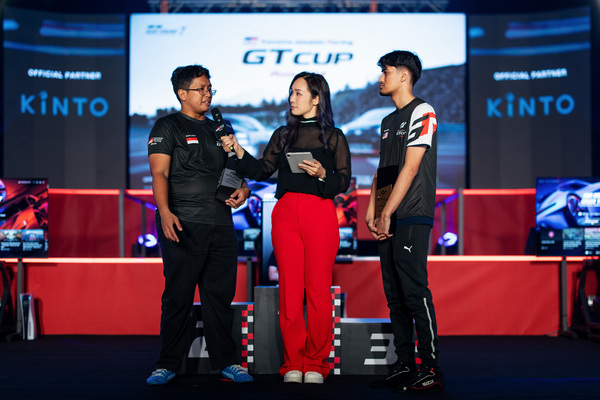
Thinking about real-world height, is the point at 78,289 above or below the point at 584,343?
above

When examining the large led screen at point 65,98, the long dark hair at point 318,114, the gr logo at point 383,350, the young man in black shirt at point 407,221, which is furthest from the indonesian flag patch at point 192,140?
the large led screen at point 65,98

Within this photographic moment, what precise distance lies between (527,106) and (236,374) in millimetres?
5466

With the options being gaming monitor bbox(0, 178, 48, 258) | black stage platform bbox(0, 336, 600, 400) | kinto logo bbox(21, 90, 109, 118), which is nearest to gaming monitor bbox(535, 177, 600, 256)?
black stage platform bbox(0, 336, 600, 400)

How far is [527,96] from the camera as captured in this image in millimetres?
6984

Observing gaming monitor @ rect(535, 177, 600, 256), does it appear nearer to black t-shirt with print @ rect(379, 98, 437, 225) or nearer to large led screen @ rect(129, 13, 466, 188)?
black t-shirt with print @ rect(379, 98, 437, 225)

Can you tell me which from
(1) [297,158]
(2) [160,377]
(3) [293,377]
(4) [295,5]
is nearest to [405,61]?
(1) [297,158]

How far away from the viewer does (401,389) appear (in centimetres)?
259

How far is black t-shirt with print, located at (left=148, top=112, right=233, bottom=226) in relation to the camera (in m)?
2.84

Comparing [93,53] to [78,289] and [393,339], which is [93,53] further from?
[393,339]

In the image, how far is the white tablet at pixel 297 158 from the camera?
269 cm

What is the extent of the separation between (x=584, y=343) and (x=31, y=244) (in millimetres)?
4047

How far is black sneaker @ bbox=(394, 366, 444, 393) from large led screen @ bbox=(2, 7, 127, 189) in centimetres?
513

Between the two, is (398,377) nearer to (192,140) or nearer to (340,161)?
(340,161)

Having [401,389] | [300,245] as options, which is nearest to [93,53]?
[300,245]
